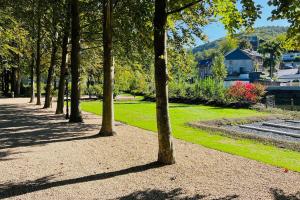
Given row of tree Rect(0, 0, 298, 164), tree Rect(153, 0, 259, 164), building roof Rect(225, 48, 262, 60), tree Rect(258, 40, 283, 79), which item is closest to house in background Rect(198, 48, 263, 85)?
building roof Rect(225, 48, 262, 60)

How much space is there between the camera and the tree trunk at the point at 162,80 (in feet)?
35.2

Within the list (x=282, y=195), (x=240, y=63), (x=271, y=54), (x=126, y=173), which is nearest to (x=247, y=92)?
(x=126, y=173)

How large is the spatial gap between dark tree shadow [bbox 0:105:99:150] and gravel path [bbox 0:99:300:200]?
192mm

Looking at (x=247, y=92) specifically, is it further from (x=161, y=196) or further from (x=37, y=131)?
(x=161, y=196)

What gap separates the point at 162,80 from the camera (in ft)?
35.7

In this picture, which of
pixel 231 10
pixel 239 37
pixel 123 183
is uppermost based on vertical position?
pixel 231 10

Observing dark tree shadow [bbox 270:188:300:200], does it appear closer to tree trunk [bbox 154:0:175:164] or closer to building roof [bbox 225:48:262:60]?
tree trunk [bbox 154:0:175:164]

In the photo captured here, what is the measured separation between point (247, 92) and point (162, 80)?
69.3 feet

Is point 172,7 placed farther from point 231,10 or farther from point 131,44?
point 131,44

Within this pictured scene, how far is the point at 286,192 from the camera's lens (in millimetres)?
8555

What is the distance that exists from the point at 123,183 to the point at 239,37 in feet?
16.4

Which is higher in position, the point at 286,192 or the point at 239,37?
the point at 239,37

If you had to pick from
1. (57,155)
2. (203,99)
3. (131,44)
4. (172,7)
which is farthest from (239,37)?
(203,99)

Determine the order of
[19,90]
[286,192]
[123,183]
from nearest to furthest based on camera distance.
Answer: [286,192] < [123,183] < [19,90]
